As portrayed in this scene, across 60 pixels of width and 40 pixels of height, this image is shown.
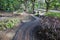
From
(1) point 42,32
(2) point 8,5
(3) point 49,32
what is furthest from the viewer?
(2) point 8,5

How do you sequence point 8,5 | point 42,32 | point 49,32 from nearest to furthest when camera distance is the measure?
point 49,32, point 42,32, point 8,5

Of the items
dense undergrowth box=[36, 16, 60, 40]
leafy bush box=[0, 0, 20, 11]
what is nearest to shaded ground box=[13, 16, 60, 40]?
dense undergrowth box=[36, 16, 60, 40]

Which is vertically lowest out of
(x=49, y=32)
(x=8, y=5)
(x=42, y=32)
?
(x=42, y=32)

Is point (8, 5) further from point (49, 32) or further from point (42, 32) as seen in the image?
point (49, 32)

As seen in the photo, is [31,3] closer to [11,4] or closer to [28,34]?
[11,4]

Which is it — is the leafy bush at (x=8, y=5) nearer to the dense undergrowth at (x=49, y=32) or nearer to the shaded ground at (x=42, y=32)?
the shaded ground at (x=42, y=32)

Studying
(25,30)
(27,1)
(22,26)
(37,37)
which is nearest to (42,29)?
(37,37)

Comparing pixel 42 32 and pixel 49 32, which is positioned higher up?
pixel 49 32

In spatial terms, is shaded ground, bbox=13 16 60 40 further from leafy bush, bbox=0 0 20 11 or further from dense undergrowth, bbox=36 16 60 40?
leafy bush, bbox=0 0 20 11

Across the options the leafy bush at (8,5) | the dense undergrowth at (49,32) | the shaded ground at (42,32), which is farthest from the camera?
the leafy bush at (8,5)

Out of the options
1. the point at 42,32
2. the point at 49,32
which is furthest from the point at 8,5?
A: the point at 49,32

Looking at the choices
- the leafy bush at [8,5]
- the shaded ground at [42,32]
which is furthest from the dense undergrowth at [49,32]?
the leafy bush at [8,5]

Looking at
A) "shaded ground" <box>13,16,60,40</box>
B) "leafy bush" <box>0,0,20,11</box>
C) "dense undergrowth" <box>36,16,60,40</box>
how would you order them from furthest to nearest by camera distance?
"leafy bush" <box>0,0,20,11</box> < "shaded ground" <box>13,16,60,40</box> < "dense undergrowth" <box>36,16,60,40</box>

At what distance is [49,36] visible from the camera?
27.9ft
